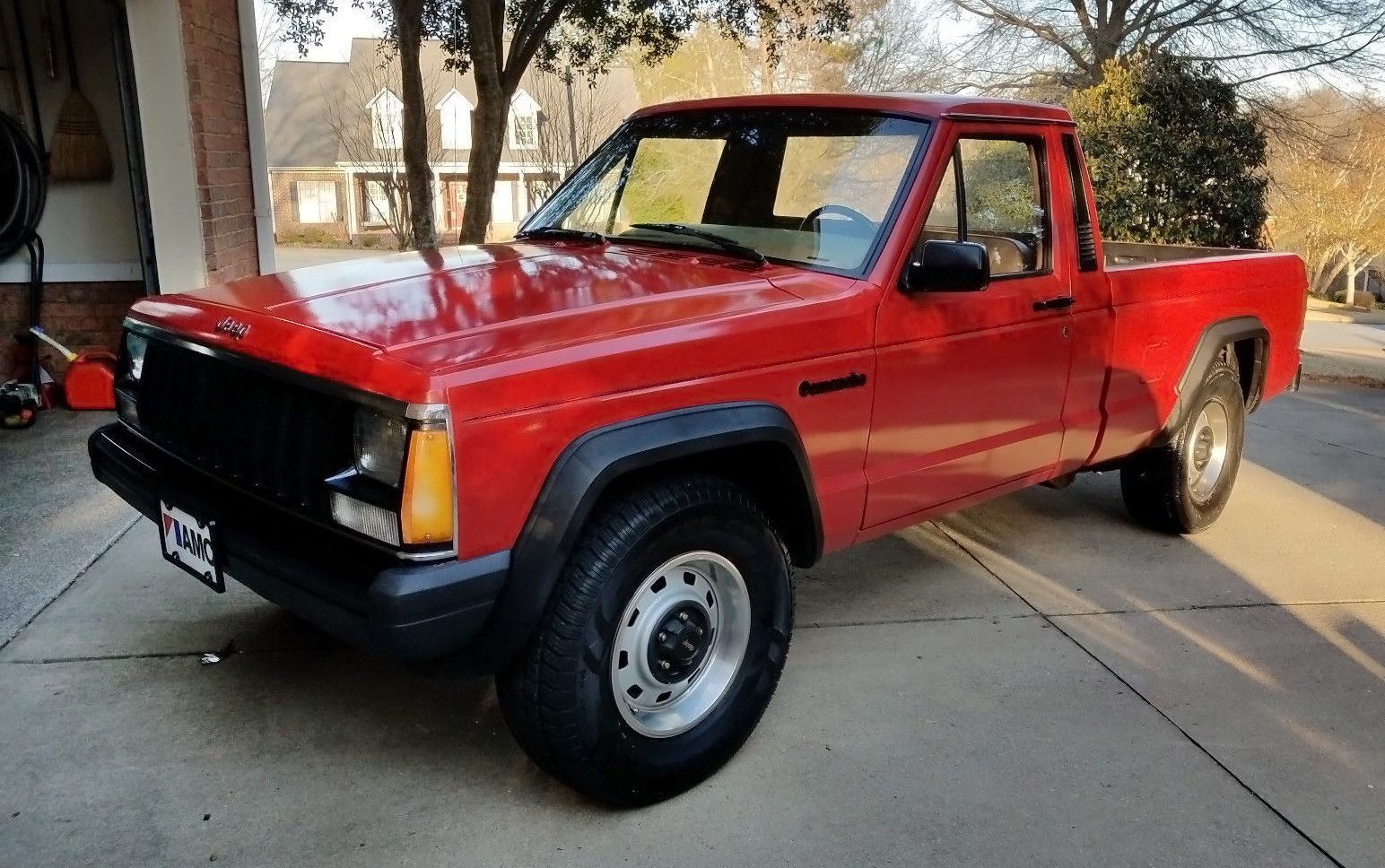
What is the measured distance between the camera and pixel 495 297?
3.12 metres

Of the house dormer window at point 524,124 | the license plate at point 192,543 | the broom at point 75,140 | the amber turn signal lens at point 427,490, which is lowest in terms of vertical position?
the license plate at point 192,543

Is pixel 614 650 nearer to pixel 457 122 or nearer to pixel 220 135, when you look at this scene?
pixel 220 135

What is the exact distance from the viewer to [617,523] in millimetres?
2766

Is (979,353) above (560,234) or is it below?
below

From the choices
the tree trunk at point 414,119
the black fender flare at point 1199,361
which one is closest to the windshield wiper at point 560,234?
the black fender flare at point 1199,361

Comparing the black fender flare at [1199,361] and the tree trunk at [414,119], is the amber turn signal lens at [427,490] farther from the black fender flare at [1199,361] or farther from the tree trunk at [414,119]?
the tree trunk at [414,119]

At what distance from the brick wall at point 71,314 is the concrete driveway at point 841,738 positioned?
3.16 m

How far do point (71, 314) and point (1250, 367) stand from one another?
7.30 m

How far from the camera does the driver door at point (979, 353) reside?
3531mm

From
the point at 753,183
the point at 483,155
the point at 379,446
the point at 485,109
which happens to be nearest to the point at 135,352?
the point at 379,446

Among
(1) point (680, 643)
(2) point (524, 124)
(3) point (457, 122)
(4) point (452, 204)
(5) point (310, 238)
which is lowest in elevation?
(5) point (310, 238)

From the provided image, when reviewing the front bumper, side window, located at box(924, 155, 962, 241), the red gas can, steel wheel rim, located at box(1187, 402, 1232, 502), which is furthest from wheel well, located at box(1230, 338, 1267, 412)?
the red gas can

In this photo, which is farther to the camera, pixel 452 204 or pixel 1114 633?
pixel 452 204

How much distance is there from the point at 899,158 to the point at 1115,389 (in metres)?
1.53
